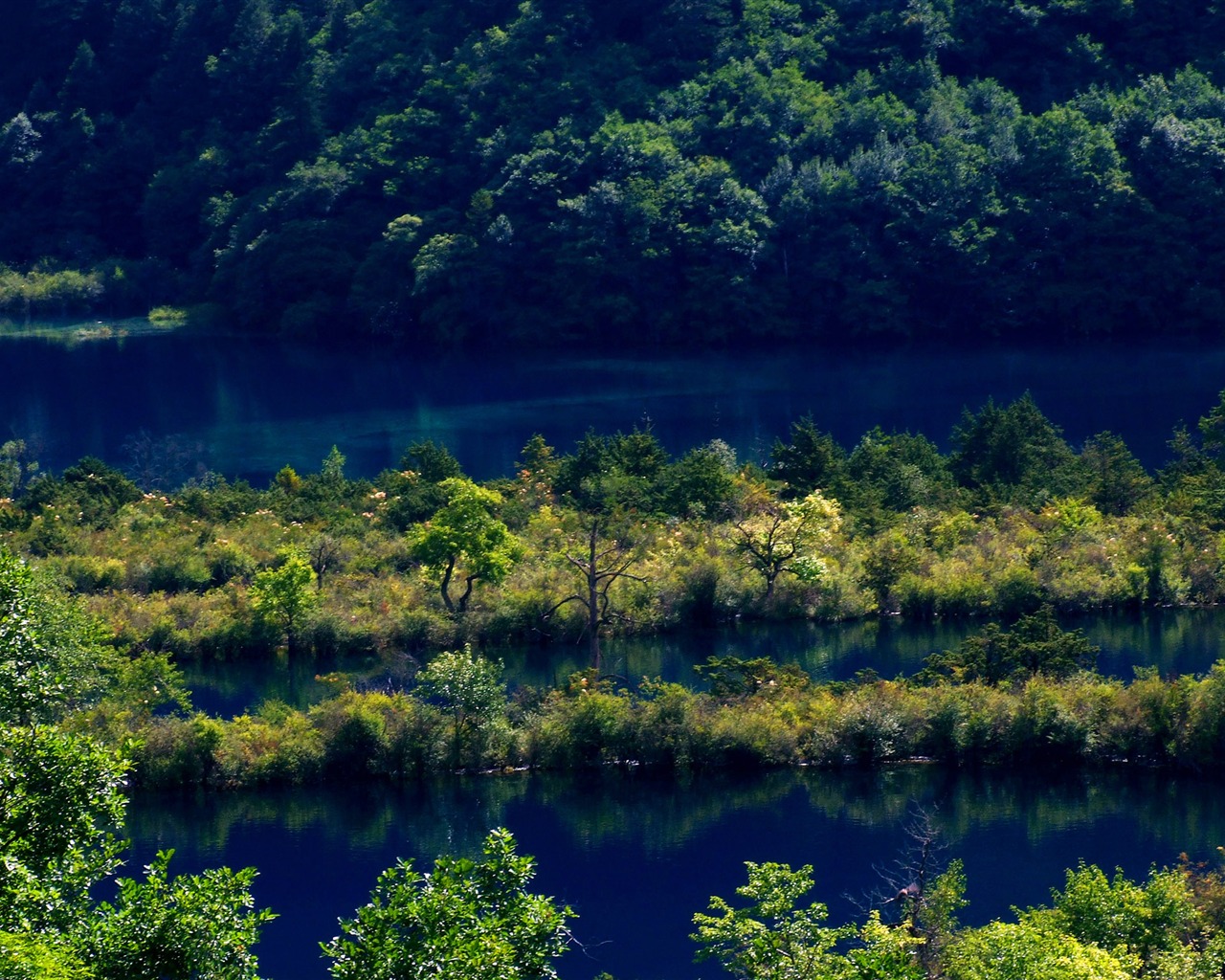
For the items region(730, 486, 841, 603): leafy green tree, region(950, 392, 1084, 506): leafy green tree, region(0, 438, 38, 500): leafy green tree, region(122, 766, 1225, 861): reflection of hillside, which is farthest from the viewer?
region(0, 438, 38, 500): leafy green tree

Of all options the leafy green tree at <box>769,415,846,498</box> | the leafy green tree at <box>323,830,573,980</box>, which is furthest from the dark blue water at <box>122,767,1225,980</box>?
the leafy green tree at <box>769,415,846,498</box>

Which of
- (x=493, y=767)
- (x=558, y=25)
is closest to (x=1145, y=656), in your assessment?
(x=493, y=767)

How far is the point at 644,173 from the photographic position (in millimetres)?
78875

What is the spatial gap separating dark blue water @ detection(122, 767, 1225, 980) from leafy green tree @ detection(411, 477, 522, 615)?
29.2 feet

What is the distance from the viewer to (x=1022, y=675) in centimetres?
3344

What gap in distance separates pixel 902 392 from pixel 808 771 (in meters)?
34.3

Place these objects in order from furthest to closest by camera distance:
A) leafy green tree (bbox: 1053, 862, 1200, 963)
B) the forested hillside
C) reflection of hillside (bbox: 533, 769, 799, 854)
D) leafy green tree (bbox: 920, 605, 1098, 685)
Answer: the forested hillside
leafy green tree (bbox: 920, 605, 1098, 685)
reflection of hillside (bbox: 533, 769, 799, 854)
leafy green tree (bbox: 1053, 862, 1200, 963)

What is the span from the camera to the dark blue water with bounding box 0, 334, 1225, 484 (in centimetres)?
5981

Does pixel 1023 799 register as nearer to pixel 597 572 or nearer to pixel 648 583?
pixel 648 583

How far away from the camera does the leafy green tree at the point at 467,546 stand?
40.6 meters

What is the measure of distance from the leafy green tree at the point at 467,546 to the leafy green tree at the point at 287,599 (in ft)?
8.57

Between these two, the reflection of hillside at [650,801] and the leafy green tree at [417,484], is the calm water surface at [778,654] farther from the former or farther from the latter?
the leafy green tree at [417,484]

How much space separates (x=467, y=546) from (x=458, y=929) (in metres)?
25.0

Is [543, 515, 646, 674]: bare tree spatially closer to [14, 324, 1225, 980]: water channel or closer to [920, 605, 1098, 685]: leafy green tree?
[14, 324, 1225, 980]: water channel
